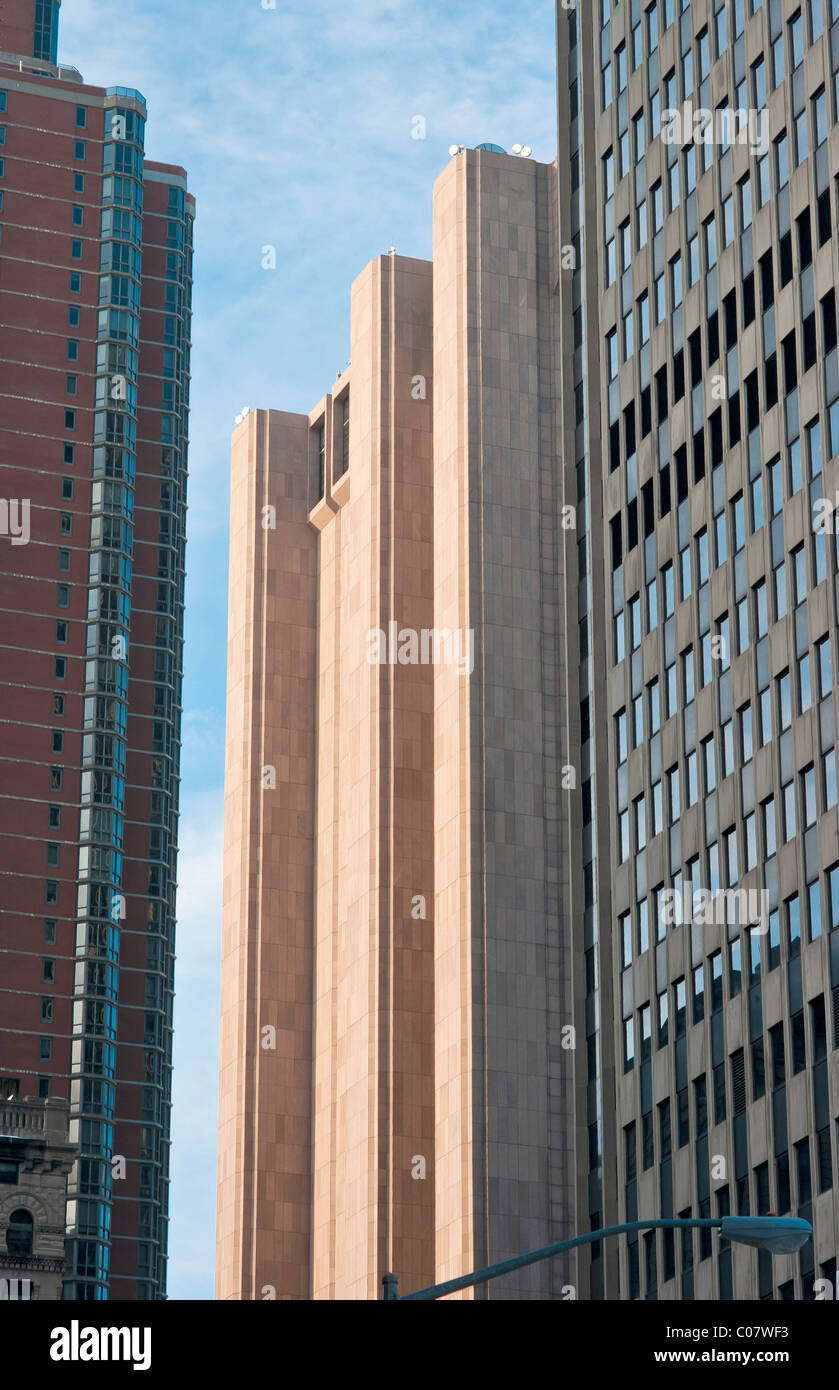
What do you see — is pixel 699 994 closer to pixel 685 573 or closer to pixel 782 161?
pixel 685 573

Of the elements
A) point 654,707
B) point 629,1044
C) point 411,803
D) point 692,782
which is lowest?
point 629,1044

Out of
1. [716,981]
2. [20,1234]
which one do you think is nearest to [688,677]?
[716,981]

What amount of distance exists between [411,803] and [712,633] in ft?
143

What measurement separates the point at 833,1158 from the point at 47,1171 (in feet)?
223

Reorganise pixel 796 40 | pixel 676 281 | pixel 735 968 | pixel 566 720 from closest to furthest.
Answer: pixel 735 968 → pixel 796 40 → pixel 676 281 → pixel 566 720

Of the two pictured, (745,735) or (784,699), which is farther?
(745,735)

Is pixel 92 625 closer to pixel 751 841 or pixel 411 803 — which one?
pixel 411 803

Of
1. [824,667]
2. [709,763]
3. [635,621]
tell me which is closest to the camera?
[824,667]

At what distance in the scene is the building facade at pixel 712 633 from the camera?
66000 millimetres

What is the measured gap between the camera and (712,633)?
73.7m

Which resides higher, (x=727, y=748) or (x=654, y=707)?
Answer: (x=654, y=707)

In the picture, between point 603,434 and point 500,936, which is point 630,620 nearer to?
point 603,434

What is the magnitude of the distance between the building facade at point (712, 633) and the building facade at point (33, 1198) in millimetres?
42995
